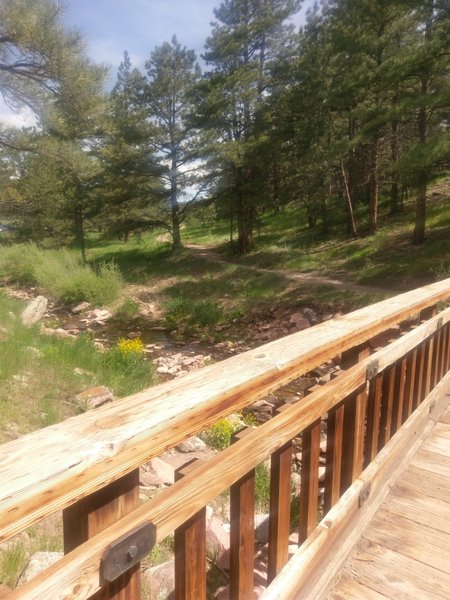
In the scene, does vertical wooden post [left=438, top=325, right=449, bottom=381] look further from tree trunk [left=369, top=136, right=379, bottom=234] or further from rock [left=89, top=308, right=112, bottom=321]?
tree trunk [left=369, top=136, right=379, bottom=234]

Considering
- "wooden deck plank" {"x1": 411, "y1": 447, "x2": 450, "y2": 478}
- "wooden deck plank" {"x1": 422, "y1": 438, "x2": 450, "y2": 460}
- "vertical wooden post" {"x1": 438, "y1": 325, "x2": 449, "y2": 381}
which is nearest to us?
"wooden deck plank" {"x1": 411, "y1": 447, "x2": 450, "y2": 478}

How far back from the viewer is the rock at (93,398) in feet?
17.8

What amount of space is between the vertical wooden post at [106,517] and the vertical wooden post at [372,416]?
1.75 m

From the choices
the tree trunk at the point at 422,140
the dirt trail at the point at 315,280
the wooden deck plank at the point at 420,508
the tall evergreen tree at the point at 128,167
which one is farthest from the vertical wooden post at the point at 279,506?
the tall evergreen tree at the point at 128,167

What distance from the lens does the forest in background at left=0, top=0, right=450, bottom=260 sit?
12414mm

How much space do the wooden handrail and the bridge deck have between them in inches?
44.8

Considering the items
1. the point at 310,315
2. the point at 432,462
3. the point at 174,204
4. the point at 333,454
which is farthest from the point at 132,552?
the point at 174,204

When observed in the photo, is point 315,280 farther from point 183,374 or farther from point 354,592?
point 354,592

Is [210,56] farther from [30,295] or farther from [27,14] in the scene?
[30,295]

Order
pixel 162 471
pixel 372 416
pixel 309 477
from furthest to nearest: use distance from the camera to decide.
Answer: pixel 162 471
pixel 372 416
pixel 309 477

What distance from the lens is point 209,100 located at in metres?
19.9

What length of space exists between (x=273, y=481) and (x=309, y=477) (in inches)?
12.1

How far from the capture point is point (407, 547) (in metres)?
2.14

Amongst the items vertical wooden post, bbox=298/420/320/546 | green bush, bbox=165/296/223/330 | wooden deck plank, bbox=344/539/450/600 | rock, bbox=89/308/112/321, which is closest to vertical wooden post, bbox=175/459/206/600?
vertical wooden post, bbox=298/420/320/546
